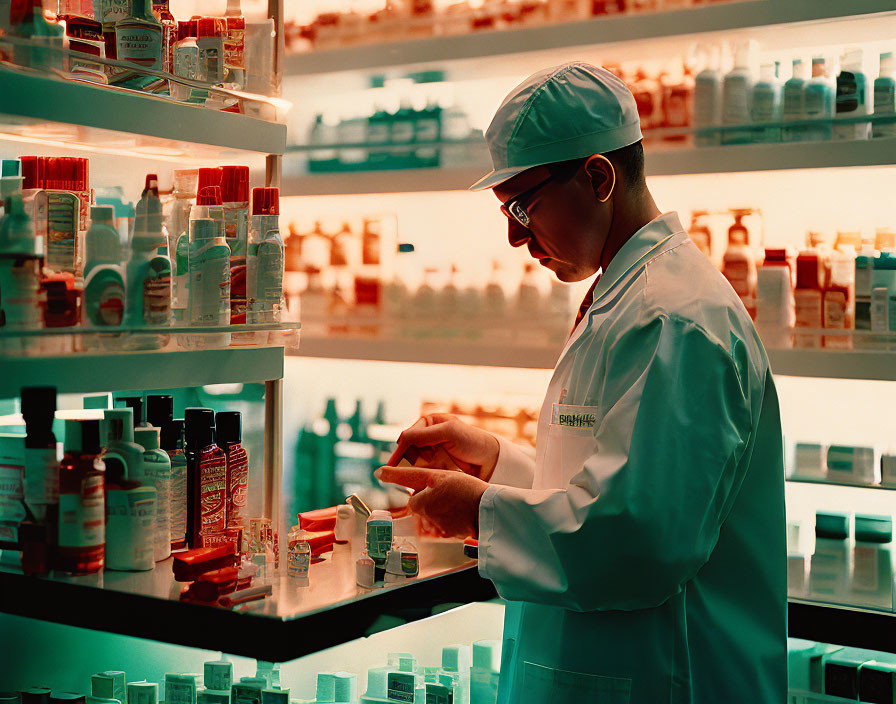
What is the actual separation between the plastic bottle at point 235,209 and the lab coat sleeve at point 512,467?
2.30 ft

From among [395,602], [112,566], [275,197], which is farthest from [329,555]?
[275,197]

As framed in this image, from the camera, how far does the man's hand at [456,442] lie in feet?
6.30

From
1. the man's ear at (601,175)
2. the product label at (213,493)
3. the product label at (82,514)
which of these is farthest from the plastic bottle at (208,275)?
the man's ear at (601,175)

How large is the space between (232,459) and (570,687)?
734 mm

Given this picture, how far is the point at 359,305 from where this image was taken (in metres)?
3.41

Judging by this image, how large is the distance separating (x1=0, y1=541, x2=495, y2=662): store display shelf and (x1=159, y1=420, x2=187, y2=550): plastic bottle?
10 centimetres

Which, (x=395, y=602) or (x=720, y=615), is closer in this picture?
(x=395, y=602)

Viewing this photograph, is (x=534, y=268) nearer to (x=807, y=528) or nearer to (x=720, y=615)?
(x=807, y=528)

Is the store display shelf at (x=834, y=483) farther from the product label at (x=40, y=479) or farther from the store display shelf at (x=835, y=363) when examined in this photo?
the product label at (x=40, y=479)

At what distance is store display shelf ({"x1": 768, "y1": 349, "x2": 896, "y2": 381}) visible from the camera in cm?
237

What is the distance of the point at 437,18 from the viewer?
3139mm

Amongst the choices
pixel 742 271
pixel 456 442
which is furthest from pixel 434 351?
pixel 456 442

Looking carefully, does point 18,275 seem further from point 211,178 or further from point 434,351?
point 434,351

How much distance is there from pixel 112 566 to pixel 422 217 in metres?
2.26
